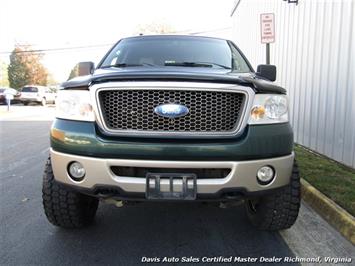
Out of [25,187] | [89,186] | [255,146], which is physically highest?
[255,146]

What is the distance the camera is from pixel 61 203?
333 centimetres

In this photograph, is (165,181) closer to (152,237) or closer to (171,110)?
(171,110)

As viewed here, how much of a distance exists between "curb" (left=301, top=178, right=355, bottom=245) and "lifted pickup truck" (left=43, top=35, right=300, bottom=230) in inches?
35.1

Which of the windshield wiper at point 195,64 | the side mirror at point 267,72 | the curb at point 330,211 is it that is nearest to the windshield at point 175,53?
the windshield wiper at point 195,64

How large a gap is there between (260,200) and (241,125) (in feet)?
2.76

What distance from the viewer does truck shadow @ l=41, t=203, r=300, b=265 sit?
3.19m

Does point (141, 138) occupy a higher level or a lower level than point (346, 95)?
higher

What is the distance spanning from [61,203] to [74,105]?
2.82ft

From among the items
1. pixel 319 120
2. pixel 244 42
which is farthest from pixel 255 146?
pixel 244 42

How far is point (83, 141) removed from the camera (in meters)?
2.86

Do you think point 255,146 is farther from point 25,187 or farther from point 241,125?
point 25,187

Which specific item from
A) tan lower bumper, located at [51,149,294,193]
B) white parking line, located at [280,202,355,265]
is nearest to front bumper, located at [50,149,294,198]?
tan lower bumper, located at [51,149,294,193]

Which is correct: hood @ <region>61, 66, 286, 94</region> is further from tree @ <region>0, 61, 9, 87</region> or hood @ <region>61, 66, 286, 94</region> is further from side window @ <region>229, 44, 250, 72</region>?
tree @ <region>0, 61, 9, 87</region>

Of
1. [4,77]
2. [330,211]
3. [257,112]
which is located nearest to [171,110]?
[257,112]
